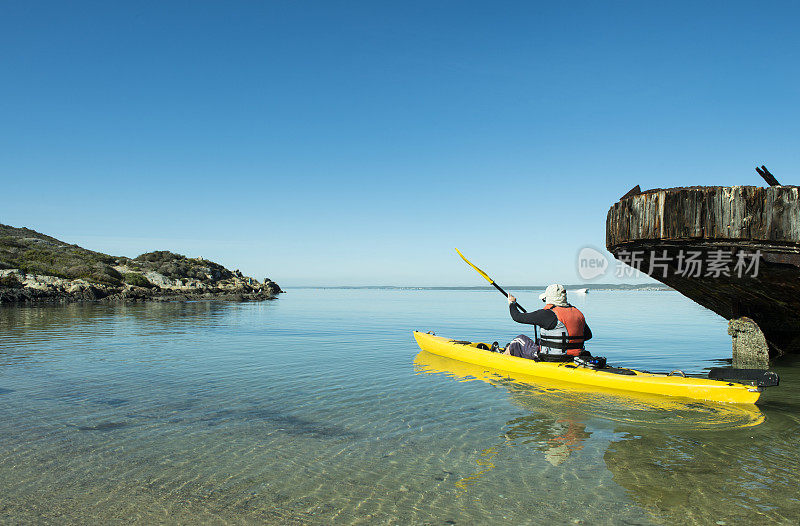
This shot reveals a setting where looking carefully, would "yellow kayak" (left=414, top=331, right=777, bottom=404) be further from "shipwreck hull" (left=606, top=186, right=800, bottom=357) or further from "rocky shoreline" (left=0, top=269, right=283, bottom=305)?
"rocky shoreline" (left=0, top=269, right=283, bottom=305)

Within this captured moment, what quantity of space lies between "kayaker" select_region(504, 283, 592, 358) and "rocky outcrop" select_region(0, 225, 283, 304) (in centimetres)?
3776

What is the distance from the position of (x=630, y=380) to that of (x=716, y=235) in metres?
3.96

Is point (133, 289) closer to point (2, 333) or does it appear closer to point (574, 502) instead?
point (2, 333)

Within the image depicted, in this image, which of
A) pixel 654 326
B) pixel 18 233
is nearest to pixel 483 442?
pixel 654 326

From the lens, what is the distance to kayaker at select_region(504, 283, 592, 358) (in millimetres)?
8820

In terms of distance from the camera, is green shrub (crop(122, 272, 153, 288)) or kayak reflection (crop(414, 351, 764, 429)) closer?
kayak reflection (crop(414, 351, 764, 429))

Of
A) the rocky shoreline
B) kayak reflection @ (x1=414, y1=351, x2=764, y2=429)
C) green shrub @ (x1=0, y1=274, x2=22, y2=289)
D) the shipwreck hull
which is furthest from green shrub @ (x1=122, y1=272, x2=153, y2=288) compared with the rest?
the shipwreck hull

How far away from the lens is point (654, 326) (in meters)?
22.0

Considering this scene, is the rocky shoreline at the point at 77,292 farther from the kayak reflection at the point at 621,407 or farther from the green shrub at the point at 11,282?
the kayak reflection at the point at 621,407

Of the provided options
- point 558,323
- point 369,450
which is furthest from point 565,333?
point 369,450

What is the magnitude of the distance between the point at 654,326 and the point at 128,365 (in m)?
21.0

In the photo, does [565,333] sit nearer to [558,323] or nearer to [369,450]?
[558,323]

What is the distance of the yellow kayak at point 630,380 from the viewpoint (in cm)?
722

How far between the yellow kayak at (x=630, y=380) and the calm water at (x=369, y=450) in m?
0.36
